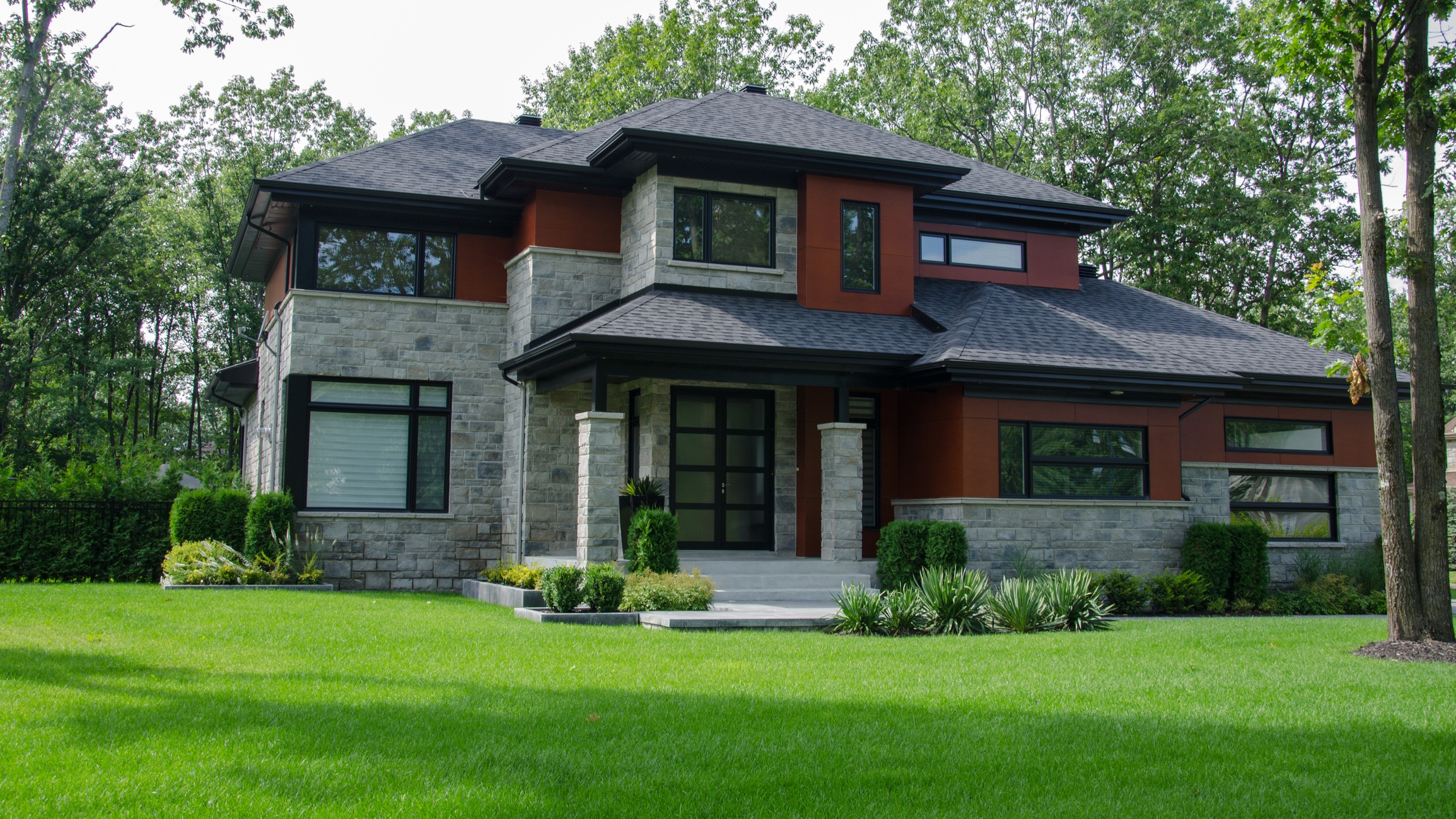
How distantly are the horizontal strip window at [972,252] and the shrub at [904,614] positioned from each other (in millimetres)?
8856

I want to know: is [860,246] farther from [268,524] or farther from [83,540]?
[83,540]

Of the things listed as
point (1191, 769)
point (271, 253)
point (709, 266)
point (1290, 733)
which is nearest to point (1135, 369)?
point (709, 266)

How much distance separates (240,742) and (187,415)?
40.4 metres

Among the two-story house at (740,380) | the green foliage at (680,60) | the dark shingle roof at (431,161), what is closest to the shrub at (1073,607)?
the two-story house at (740,380)

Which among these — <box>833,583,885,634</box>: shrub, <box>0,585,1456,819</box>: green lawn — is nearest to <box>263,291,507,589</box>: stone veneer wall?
<box>0,585,1456,819</box>: green lawn

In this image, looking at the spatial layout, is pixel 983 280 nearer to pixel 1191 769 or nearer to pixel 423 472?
pixel 423 472

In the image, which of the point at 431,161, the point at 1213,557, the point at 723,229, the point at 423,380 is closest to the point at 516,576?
the point at 423,380

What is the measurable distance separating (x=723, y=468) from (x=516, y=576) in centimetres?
345

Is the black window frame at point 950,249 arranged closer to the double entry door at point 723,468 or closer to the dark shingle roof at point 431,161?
the double entry door at point 723,468

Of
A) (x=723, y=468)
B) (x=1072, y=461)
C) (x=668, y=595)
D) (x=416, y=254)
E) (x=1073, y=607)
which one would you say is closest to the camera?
(x=1073, y=607)

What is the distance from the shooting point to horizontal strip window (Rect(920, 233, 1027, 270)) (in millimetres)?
19281

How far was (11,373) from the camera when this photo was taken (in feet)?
93.5

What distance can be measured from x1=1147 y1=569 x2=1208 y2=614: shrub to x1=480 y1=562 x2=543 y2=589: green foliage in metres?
7.70

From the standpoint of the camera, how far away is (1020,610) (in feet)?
37.6
